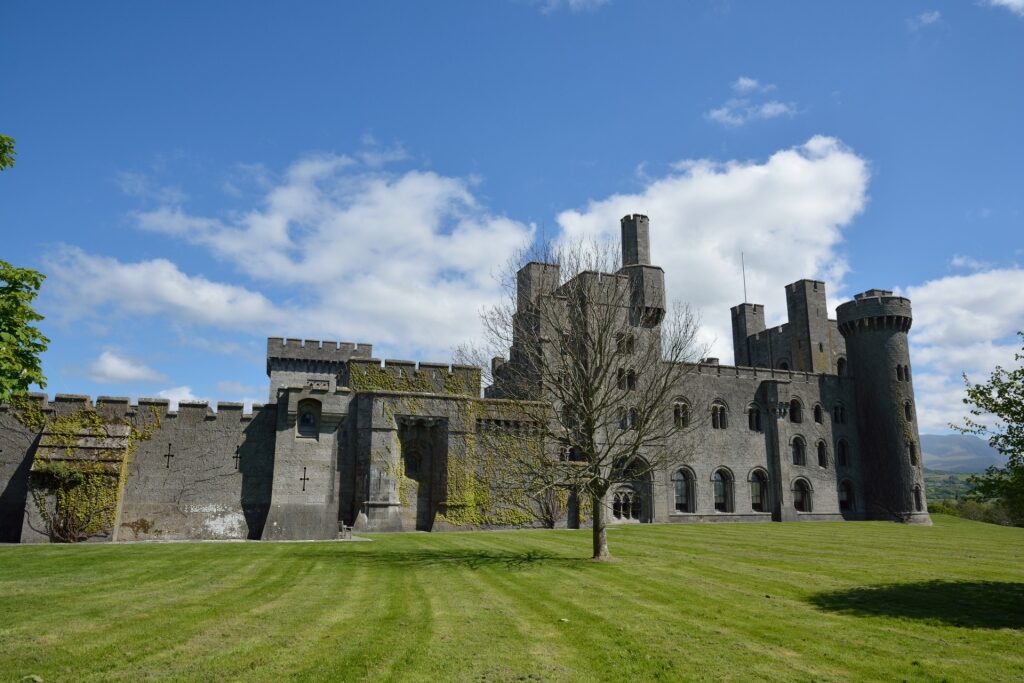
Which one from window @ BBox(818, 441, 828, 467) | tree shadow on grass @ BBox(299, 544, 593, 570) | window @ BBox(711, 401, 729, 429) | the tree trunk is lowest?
tree shadow on grass @ BBox(299, 544, 593, 570)

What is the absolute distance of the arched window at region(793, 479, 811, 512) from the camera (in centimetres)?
4272

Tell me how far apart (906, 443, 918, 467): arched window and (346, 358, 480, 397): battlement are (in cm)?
2984

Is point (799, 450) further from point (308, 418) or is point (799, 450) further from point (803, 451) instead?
point (308, 418)

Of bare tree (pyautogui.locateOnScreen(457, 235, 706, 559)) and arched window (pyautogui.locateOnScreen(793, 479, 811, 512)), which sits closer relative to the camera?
bare tree (pyautogui.locateOnScreen(457, 235, 706, 559))

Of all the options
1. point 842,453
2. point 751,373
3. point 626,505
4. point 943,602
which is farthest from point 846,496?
point 943,602

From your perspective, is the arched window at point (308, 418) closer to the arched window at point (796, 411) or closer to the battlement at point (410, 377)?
the battlement at point (410, 377)

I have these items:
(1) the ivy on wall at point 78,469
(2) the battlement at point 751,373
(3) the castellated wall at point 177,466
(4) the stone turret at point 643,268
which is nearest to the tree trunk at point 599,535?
(3) the castellated wall at point 177,466

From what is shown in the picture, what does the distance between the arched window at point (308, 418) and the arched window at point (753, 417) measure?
2653 cm

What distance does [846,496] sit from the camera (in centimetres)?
4481

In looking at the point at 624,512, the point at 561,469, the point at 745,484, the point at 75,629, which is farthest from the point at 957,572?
the point at 745,484

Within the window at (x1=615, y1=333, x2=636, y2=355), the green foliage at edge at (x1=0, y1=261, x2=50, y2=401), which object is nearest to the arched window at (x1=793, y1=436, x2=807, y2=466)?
the window at (x1=615, y1=333, x2=636, y2=355)

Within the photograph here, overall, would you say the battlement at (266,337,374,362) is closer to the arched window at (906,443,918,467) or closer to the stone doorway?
the stone doorway

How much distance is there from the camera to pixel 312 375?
134ft

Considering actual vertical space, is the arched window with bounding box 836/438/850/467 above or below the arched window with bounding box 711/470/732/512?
above
